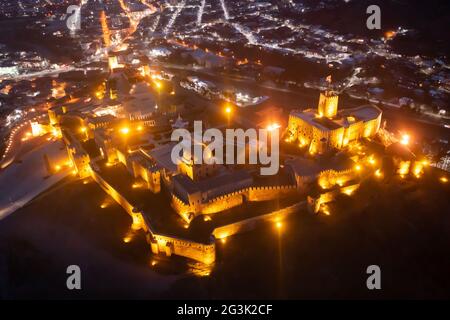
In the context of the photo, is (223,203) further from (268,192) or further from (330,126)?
(330,126)

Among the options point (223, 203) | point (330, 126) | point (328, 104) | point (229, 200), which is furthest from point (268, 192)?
point (328, 104)

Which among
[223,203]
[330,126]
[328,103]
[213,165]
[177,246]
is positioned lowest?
[177,246]

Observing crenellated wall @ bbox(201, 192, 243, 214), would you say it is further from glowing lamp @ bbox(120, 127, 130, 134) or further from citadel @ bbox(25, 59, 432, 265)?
glowing lamp @ bbox(120, 127, 130, 134)

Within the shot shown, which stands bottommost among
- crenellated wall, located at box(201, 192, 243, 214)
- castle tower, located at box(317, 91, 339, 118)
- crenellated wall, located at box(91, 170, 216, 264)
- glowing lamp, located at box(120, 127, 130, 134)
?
crenellated wall, located at box(91, 170, 216, 264)

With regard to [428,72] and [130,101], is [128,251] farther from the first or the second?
[428,72]

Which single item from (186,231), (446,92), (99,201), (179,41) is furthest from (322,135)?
(179,41)

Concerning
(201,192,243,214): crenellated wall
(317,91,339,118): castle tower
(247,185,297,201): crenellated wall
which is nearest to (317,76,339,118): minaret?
(317,91,339,118): castle tower

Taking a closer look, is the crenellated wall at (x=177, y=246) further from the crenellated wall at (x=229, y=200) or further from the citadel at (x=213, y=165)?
the crenellated wall at (x=229, y=200)
